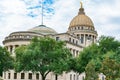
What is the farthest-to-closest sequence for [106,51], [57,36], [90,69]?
1. [57,36]
2. [106,51]
3. [90,69]

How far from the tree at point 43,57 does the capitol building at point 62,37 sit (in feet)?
49.1

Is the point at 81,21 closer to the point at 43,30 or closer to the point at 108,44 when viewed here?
the point at 43,30

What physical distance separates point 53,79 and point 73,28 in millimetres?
33855

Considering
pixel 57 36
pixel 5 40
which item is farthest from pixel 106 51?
pixel 5 40

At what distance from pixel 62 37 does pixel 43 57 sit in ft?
87.6

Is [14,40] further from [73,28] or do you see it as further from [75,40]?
[73,28]

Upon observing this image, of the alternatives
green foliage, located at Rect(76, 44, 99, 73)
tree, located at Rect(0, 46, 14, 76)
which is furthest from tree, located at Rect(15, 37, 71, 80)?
tree, located at Rect(0, 46, 14, 76)

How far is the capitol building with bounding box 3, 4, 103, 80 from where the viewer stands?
87.8 m

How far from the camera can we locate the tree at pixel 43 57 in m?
65.5

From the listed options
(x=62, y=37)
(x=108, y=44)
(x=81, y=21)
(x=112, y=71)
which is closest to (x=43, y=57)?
(x=108, y=44)

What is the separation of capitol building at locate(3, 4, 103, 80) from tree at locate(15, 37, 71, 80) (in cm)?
1495

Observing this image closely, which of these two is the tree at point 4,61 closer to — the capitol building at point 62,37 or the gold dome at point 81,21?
the capitol building at point 62,37

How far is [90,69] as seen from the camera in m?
53.3

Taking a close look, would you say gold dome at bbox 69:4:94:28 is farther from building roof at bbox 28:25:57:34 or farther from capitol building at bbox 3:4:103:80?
building roof at bbox 28:25:57:34
